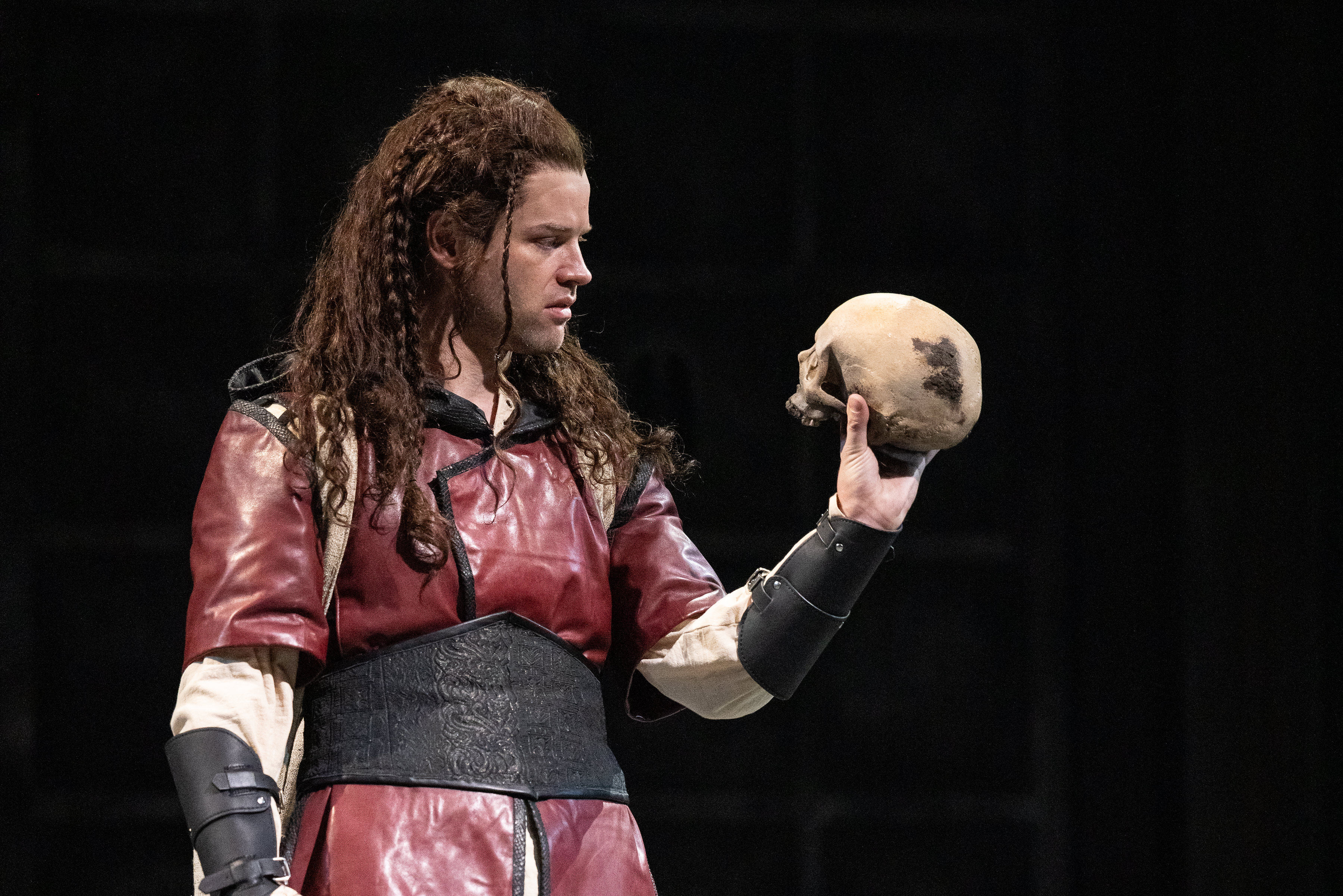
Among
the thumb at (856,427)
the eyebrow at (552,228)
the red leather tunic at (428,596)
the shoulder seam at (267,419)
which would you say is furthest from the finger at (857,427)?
the shoulder seam at (267,419)

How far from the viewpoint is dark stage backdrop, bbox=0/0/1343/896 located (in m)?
3.30

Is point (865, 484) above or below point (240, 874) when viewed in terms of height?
above

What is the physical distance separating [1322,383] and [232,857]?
2493 millimetres

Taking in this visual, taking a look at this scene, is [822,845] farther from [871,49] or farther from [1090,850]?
[871,49]

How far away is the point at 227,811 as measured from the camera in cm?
171

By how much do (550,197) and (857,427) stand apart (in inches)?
18.7

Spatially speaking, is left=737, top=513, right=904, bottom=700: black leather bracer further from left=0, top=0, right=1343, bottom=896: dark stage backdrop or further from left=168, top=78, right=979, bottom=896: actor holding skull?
left=0, top=0, right=1343, bottom=896: dark stage backdrop

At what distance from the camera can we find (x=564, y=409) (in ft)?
6.98

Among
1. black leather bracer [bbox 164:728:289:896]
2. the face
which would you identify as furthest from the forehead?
black leather bracer [bbox 164:728:289:896]

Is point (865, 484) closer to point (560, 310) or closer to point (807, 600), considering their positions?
point (807, 600)

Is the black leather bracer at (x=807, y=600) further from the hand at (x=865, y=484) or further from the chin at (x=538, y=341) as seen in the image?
the chin at (x=538, y=341)

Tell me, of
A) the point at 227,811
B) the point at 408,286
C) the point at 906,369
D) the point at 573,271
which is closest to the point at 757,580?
the point at 906,369

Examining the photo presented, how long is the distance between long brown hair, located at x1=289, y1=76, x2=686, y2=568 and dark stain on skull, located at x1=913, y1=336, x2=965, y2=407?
1.44 feet

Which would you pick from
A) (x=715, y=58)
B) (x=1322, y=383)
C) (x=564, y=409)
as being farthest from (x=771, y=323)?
(x=564, y=409)
